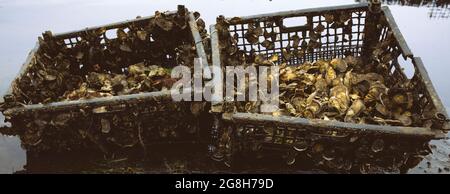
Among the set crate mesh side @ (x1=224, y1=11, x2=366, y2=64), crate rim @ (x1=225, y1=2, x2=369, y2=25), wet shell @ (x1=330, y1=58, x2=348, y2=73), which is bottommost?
wet shell @ (x1=330, y1=58, x2=348, y2=73)

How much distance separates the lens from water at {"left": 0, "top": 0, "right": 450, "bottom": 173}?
5238mm

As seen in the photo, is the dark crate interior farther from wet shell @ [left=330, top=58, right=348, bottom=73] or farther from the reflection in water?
the reflection in water

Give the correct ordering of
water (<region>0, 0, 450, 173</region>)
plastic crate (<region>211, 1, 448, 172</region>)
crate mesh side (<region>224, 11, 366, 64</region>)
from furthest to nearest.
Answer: water (<region>0, 0, 450, 173</region>)
crate mesh side (<region>224, 11, 366, 64</region>)
plastic crate (<region>211, 1, 448, 172</region>)

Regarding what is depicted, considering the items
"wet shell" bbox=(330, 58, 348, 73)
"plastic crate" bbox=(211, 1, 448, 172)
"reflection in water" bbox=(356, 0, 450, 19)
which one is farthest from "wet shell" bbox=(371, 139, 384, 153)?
"reflection in water" bbox=(356, 0, 450, 19)

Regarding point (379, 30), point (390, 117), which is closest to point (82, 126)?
point (390, 117)

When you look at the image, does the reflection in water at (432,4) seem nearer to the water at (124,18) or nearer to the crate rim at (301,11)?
the water at (124,18)

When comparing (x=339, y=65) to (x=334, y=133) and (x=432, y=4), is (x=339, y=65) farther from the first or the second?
(x=432, y=4)

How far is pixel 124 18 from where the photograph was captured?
26.1 ft

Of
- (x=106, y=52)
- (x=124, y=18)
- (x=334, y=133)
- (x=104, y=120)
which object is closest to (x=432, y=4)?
(x=124, y=18)

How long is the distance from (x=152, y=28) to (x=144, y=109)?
1.38m

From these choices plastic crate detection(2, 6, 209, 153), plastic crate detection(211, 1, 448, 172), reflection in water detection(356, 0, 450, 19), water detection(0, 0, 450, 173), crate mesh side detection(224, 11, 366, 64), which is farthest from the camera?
reflection in water detection(356, 0, 450, 19)

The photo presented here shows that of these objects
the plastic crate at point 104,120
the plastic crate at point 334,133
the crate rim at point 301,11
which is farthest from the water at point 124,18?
the crate rim at point 301,11
